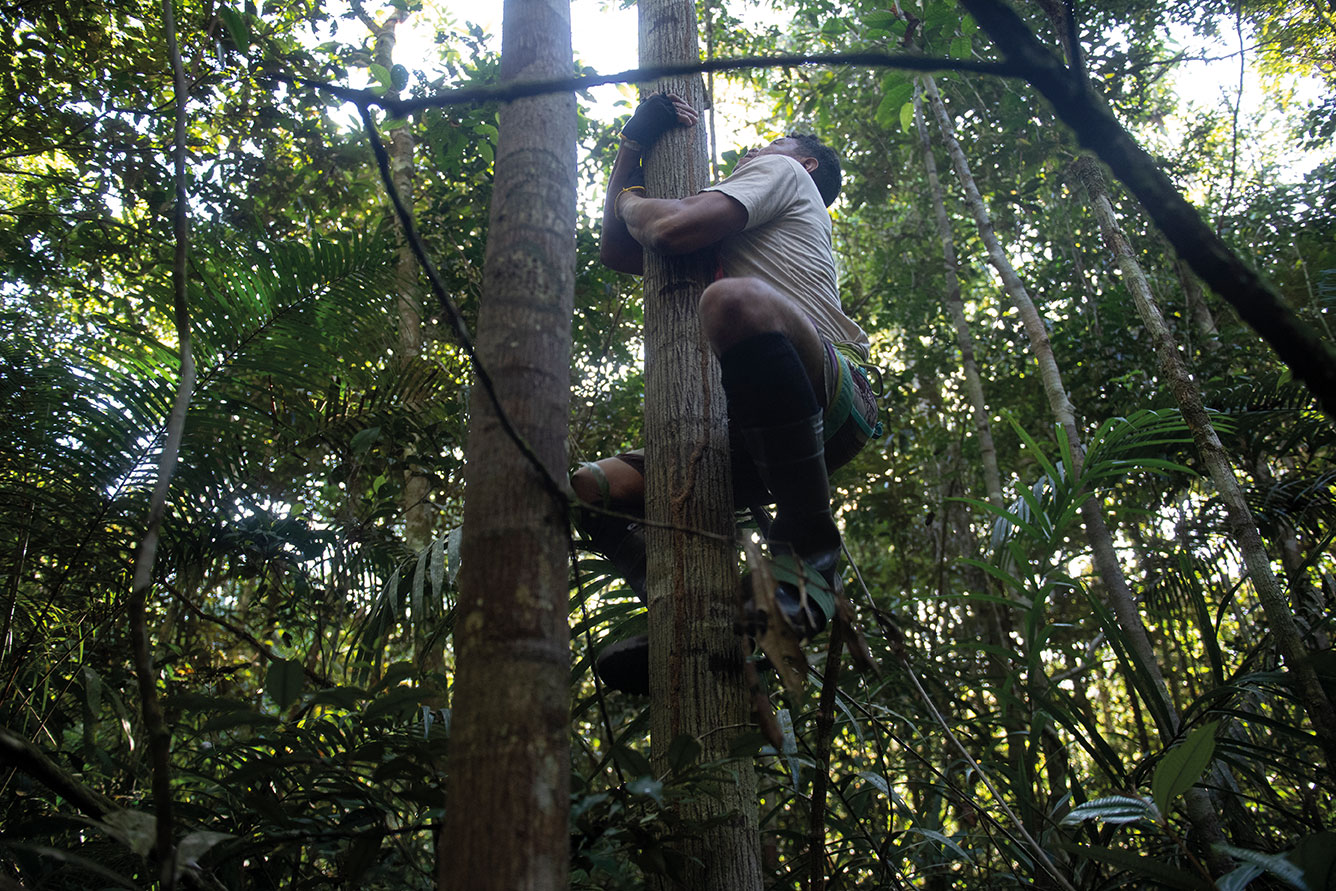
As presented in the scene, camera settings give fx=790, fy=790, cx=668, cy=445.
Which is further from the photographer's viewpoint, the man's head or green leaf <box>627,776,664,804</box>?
the man's head

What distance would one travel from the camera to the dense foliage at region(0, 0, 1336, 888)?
1.49 meters

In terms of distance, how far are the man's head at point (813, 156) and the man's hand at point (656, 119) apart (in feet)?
0.80

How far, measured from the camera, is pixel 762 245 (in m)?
2.19

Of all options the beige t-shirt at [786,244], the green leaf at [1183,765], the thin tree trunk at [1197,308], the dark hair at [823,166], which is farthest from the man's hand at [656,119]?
the thin tree trunk at [1197,308]

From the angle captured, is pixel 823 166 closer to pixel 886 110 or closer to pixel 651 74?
pixel 886 110

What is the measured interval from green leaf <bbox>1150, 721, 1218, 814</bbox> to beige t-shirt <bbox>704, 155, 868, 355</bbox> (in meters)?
1.24

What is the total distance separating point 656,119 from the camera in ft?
7.23

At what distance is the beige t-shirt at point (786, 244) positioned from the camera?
214 cm

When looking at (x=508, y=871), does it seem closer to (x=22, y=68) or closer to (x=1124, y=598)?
(x=1124, y=598)

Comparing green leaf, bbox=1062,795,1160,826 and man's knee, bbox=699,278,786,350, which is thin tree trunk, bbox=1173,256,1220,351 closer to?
green leaf, bbox=1062,795,1160,826

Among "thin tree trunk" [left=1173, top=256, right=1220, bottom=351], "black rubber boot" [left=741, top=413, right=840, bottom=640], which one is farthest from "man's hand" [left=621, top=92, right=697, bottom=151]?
"thin tree trunk" [left=1173, top=256, right=1220, bottom=351]

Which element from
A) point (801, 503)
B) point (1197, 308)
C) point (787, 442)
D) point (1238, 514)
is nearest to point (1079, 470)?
point (1238, 514)

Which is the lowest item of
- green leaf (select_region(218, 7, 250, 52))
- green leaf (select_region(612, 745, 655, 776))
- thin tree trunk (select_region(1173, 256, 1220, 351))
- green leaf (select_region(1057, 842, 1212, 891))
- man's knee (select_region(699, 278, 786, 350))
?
green leaf (select_region(1057, 842, 1212, 891))

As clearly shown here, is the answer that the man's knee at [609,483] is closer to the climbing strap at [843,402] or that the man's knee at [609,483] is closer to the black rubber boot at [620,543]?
the black rubber boot at [620,543]
